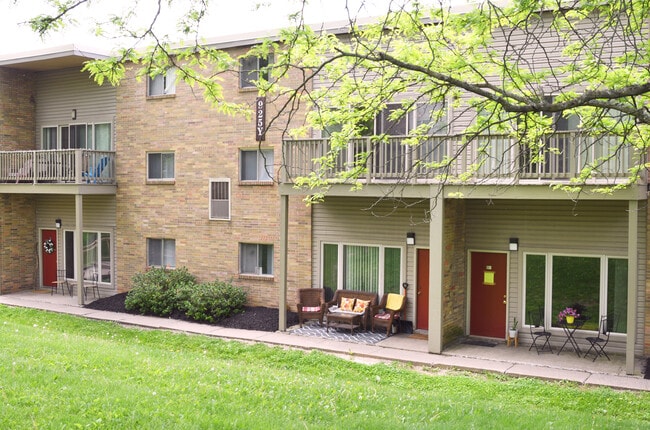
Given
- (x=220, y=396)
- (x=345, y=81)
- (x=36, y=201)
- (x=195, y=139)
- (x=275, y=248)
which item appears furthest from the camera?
(x=36, y=201)

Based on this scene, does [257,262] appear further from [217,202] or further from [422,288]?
[422,288]

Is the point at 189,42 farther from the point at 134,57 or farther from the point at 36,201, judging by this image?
the point at 134,57

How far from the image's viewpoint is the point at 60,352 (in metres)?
11.1

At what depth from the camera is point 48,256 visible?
24188 millimetres

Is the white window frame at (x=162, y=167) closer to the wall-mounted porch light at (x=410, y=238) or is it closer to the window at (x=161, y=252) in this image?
the window at (x=161, y=252)

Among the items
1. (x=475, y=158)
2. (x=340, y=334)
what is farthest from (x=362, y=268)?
(x=475, y=158)

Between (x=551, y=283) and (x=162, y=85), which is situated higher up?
(x=162, y=85)

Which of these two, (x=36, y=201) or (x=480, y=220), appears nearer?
(x=480, y=220)

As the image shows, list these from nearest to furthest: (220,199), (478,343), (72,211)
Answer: (478,343)
(220,199)
(72,211)

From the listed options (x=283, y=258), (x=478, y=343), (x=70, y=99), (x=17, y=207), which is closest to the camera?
(x=478, y=343)

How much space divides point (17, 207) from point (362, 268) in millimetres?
12831

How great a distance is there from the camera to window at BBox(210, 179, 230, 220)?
19656 millimetres

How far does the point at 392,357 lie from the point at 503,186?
4.10 metres

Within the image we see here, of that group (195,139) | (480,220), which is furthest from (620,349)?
(195,139)
